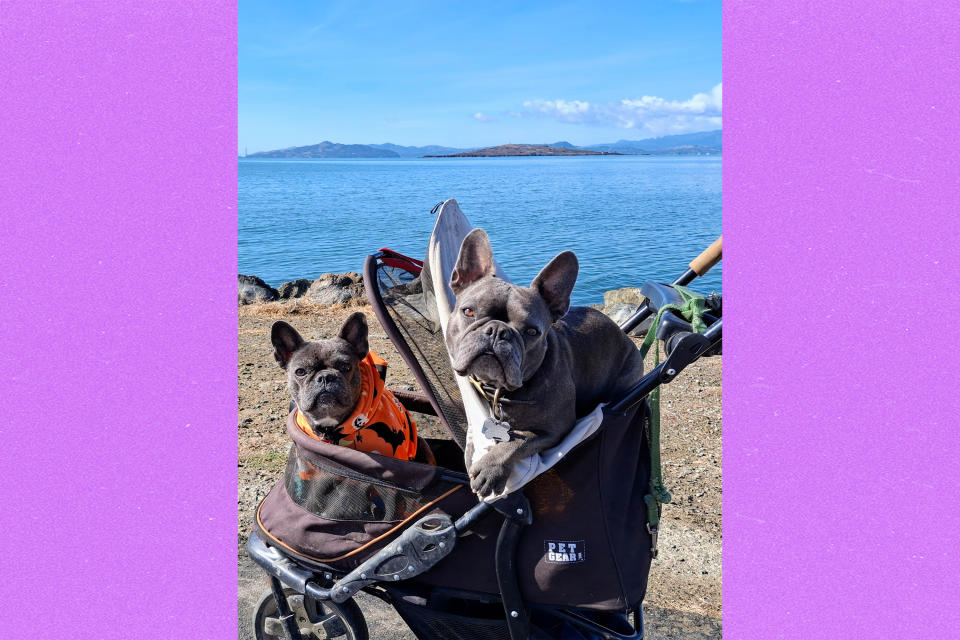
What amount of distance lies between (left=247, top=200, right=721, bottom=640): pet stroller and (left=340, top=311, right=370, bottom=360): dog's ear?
0.66 feet

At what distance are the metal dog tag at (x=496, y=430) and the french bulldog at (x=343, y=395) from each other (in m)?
0.55

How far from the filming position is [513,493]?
7.62 feet

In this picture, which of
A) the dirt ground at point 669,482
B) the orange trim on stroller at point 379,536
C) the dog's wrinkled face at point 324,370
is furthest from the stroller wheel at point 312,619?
the dog's wrinkled face at point 324,370

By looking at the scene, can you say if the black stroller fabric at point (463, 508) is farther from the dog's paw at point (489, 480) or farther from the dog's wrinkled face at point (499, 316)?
the dog's wrinkled face at point (499, 316)

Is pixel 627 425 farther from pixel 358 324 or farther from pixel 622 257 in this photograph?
pixel 622 257

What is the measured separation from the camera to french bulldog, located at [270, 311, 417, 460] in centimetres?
271

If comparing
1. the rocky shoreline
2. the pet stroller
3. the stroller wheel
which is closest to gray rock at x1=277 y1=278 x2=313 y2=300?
the rocky shoreline

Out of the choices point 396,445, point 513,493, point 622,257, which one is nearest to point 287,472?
point 396,445

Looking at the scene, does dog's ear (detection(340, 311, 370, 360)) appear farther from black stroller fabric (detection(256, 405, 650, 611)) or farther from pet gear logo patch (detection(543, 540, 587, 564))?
pet gear logo patch (detection(543, 540, 587, 564))

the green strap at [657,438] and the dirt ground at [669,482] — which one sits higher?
the green strap at [657,438]

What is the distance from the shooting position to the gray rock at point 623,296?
10.9 metres

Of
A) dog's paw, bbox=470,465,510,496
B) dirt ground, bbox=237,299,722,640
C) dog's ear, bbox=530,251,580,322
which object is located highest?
dog's ear, bbox=530,251,580,322

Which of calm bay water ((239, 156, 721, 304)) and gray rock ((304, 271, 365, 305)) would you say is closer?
gray rock ((304, 271, 365, 305))

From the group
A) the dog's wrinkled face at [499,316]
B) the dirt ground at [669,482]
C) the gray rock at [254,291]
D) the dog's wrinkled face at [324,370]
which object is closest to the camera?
the dog's wrinkled face at [499,316]
